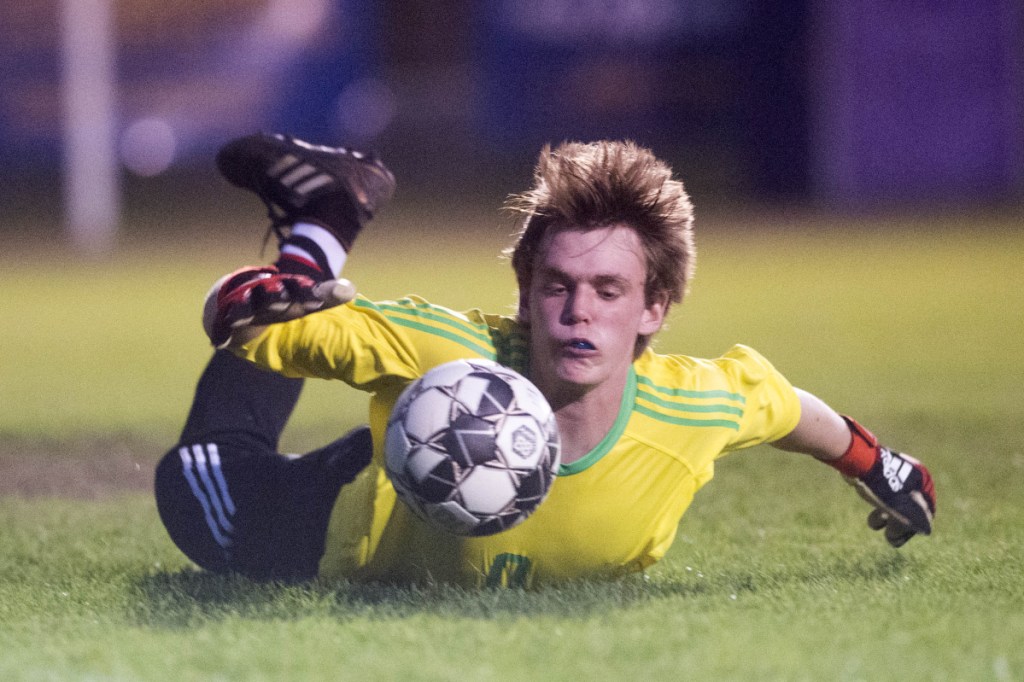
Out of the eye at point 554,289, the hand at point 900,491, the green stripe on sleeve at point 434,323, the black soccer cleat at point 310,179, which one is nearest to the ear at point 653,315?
the eye at point 554,289

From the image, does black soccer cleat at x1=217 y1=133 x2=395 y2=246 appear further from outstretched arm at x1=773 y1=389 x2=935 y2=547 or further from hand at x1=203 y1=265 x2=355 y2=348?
outstretched arm at x1=773 y1=389 x2=935 y2=547

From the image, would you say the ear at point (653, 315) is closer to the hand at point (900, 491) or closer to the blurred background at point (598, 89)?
the hand at point (900, 491)

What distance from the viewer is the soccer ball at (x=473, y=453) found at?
13.1ft

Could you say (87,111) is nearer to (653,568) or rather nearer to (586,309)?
(653,568)

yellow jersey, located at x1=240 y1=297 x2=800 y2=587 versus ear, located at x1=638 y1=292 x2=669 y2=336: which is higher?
ear, located at x1=638 y1=292 x2=669 y2=336

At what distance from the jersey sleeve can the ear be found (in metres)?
0.29

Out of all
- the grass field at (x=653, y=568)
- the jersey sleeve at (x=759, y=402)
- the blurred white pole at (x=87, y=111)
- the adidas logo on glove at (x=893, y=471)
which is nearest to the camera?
the grass field at (x=653, y=568)

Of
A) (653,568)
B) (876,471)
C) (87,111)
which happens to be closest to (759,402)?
(876,471)

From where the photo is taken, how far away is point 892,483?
4.91 metres

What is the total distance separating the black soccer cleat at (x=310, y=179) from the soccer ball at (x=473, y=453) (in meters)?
1.41

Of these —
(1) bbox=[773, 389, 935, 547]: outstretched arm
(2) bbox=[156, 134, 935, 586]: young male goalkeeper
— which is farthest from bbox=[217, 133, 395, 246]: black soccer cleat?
(1) bbox=[773, 389, 935, 547]: outstretched arm

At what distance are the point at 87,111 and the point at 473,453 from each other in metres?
16.3

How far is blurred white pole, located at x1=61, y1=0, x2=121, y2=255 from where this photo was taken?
19188 mm

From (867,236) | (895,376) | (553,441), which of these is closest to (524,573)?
(553,441)
